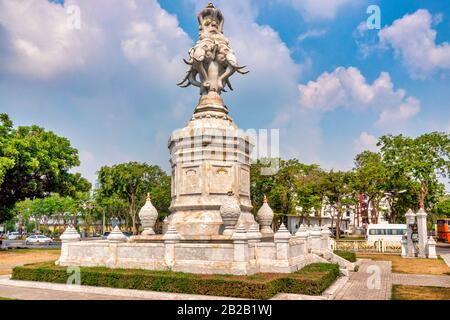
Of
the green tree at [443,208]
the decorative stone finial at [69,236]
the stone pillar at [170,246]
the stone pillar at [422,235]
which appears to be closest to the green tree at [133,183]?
the stone pillar at [422,235]

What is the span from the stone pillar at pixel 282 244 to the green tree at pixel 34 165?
2342 cm

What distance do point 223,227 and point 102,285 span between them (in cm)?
539

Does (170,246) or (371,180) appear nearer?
(170,246)

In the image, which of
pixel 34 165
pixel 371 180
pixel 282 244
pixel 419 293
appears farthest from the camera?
pixel 371 180

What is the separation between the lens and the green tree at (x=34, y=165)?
1336 inches

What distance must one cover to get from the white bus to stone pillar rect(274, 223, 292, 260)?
3270 centimetres

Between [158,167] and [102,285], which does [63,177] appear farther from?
[102,285]

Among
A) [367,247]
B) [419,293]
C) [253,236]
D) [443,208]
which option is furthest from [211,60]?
[443,208]

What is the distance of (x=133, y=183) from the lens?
53625 mm

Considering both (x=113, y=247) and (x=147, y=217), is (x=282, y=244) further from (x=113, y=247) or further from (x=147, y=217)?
(x=147, y=217)

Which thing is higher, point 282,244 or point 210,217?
point 210,217

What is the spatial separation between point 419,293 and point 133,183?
141 feet

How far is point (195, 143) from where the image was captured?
2009 cm
